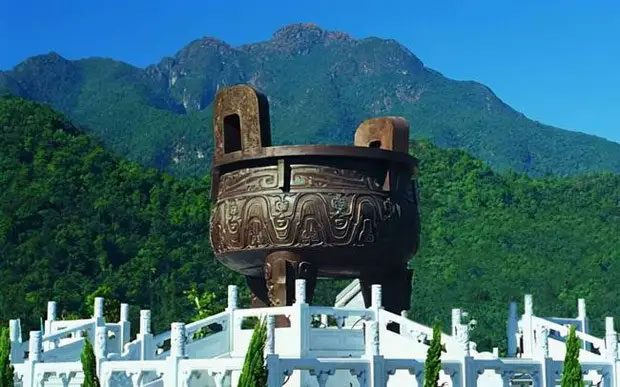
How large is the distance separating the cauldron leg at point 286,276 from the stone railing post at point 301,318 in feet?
3.38

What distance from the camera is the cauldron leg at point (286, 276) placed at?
13.8m

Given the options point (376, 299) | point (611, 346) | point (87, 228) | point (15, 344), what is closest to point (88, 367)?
point (15, 344)

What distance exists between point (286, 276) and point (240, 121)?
→ 2.17 meters

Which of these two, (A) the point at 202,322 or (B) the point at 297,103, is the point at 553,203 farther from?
(B) the point at 297,103

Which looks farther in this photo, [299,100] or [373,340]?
[299,100]

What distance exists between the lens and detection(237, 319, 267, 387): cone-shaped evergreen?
10.0m

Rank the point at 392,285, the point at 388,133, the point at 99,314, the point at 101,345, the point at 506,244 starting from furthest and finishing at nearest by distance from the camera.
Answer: the point at 506,244 < the point at 388,133 < the point at 99,314 < the point at 392,285 < the point at 101,345

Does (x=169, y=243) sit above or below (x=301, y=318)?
above

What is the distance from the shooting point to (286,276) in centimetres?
1378

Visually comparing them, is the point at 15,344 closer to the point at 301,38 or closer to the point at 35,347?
the point at 35,347

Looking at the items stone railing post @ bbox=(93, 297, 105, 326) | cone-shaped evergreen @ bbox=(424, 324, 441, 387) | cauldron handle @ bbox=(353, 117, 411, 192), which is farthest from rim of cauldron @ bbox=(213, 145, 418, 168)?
cone-shaped evergreen @ bbox=(424, 324, 441, 387)

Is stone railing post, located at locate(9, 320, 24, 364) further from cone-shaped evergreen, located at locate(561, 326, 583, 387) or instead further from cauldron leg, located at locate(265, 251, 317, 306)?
cone-shaped evergreen, located at locate(561, 326, 583, 387)

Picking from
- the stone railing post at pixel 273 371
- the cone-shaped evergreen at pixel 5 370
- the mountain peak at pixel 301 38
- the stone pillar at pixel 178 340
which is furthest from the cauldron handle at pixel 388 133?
the mountain peak at pixel 301 38

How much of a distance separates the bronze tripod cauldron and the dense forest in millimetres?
16896
